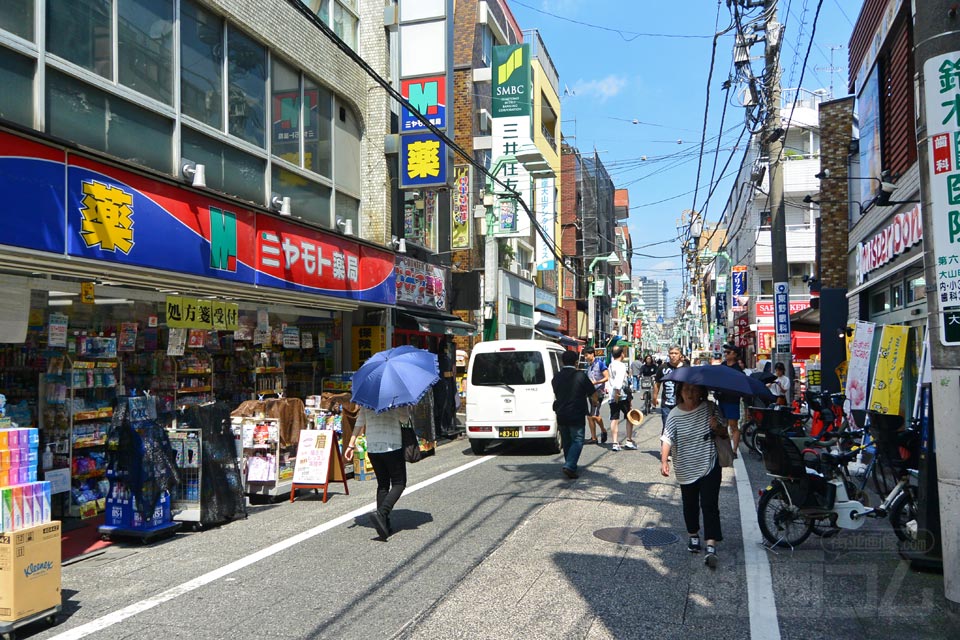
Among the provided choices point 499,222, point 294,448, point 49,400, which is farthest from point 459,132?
point 49,400

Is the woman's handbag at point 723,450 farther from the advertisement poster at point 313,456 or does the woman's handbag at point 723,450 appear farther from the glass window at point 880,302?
the glass window at point 880,302

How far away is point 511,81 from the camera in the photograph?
26.4m

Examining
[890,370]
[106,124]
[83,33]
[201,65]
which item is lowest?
[890,370]

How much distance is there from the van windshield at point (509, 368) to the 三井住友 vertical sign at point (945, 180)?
28.5ft

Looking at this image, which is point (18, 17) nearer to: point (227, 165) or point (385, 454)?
point (227, 165)

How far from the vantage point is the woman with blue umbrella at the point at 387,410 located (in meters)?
7.38

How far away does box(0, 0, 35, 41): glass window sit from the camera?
7668mm

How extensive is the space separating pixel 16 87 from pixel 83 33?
1.36 m

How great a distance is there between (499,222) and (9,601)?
21.5 meters

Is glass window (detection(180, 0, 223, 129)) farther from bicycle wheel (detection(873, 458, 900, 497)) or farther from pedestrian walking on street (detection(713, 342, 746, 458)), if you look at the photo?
bicycle wheel (detection(873, 458, 900, 497))

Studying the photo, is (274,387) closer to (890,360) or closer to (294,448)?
(294,448)

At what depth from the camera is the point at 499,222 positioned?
2534cm

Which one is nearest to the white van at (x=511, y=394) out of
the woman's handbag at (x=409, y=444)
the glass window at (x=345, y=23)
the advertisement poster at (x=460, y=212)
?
the woman's handbag at (x=409, y=444)

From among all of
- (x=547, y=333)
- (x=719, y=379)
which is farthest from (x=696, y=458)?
(x=547, y=333)
